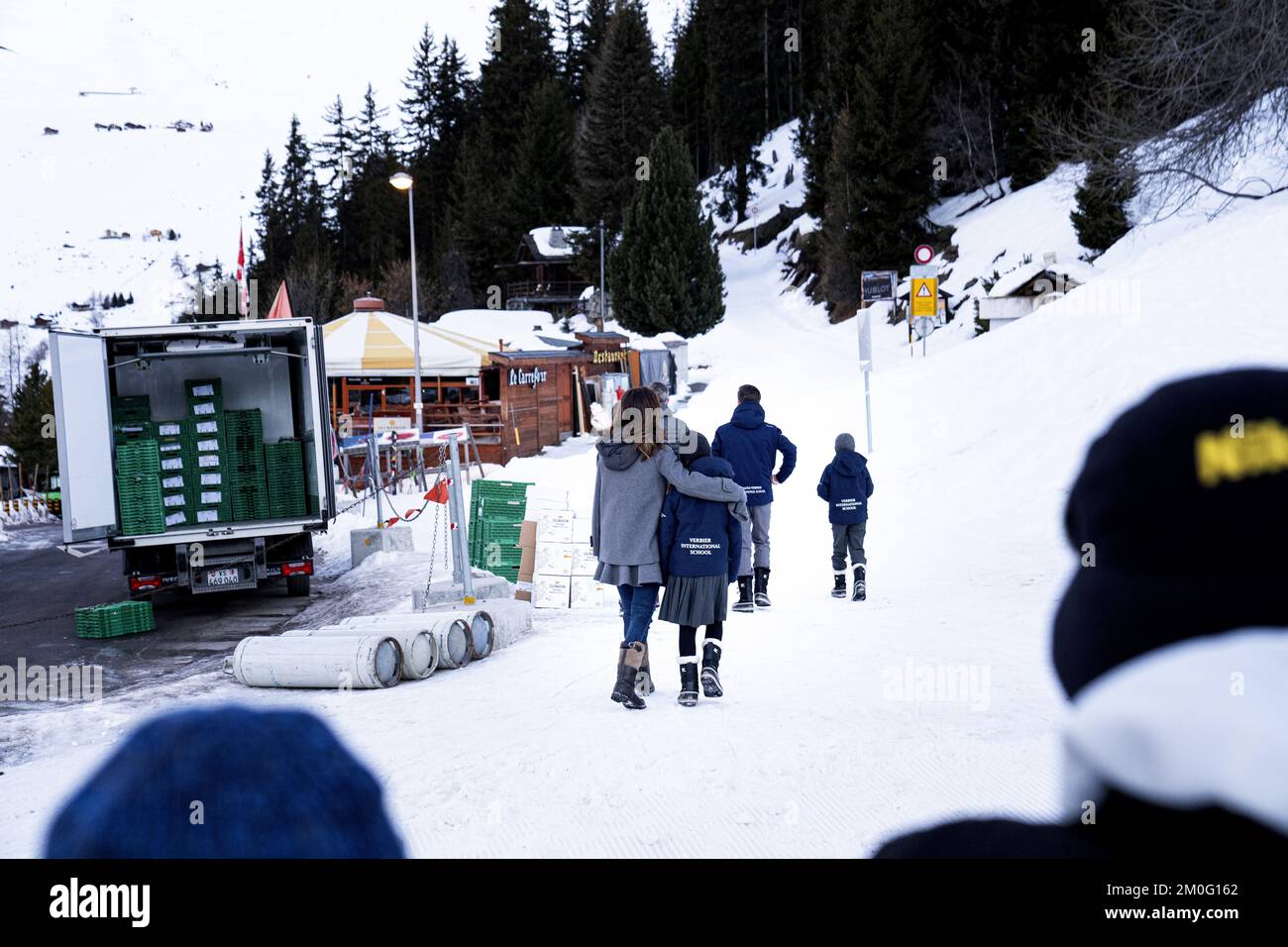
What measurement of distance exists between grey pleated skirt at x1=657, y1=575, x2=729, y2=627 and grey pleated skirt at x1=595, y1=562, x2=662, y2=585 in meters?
0.11

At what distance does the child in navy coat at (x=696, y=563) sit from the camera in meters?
6.23

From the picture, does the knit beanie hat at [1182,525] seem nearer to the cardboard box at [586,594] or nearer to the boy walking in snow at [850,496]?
the boy walking in snow at [850,496]

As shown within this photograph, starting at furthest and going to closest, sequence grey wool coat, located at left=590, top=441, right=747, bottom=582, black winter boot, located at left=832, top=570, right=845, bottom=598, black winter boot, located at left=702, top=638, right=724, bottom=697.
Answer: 1. black winter boot, located at left=832, top=570, right=845, bottom=598
2. black winter boot, located at left=702, top=638, right=724, bottom=697
3. grey wool coat, located at left=590, top=441, right=747, bottom=582

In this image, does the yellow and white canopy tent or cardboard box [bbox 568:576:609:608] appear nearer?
cardboard box [bbox 568:576:609:608]

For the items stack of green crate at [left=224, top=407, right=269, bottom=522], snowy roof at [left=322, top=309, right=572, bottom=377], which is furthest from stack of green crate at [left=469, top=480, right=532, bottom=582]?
snowy roof at [left=322, top=309, right=572, bottom=377]

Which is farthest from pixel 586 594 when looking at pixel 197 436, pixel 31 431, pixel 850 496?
pixel 31 431

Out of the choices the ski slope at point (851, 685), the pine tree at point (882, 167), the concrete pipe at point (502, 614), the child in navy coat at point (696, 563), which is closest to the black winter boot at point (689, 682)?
the child in navy coat at point (696, 563)

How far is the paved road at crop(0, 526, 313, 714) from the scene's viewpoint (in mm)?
9930

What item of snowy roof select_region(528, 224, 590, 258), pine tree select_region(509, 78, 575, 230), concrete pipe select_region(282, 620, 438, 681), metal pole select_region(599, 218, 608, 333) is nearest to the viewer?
concrete pipe select_region(282, 620, 438, 681)

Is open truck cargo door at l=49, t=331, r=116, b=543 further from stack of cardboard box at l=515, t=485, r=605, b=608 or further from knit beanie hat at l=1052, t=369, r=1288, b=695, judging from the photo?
knit beanie hat at l=1052, t=369, r=1288, b=695

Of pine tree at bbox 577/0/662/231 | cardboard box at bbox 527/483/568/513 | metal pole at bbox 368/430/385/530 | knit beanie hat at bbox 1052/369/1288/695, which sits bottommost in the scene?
cardboard box at bbox 527/483/568/513

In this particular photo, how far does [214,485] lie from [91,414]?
1741mm

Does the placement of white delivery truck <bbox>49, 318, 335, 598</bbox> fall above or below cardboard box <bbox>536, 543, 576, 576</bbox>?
above

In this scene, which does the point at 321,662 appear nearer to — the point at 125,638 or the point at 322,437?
the point at 125,638
